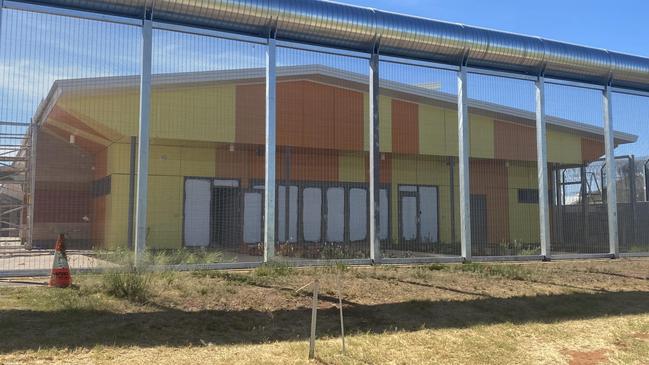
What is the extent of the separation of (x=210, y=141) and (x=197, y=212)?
73.3 inches

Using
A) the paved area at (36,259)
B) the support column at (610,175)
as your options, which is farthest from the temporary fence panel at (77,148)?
the support column at (610,175)

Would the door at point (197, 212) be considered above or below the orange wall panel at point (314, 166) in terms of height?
below

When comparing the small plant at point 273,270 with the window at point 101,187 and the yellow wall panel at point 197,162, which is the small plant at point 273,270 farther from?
the yellow wall panel at point 197,162

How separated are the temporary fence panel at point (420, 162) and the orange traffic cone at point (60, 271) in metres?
8.62

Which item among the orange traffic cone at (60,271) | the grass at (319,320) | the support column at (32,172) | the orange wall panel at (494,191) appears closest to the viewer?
the grass at (319,320)

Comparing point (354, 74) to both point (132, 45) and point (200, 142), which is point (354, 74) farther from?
point (132, 45)

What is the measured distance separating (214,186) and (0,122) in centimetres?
517

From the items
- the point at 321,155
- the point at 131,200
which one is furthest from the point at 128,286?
the point at 321,155

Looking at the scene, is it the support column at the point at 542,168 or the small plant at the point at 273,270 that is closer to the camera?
the small plant at the point at 273,270

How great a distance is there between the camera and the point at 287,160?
1476 cm

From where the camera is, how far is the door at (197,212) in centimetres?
1314

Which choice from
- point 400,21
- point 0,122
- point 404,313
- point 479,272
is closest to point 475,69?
point 400,21

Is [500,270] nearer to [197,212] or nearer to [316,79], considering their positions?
[316,79]

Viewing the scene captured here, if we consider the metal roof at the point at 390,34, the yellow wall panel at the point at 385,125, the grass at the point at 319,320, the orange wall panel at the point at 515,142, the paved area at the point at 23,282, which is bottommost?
the grass at the point at 319,320
